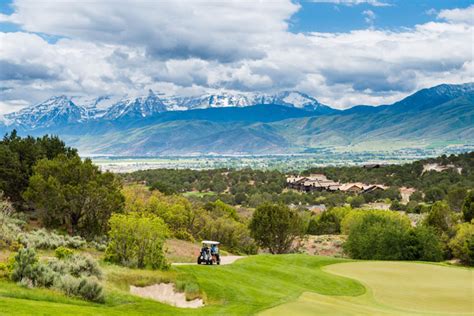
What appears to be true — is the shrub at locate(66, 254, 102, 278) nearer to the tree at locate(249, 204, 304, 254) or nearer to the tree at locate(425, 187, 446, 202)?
the tree at locate(249, 204, 304, 254)

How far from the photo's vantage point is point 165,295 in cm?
2502

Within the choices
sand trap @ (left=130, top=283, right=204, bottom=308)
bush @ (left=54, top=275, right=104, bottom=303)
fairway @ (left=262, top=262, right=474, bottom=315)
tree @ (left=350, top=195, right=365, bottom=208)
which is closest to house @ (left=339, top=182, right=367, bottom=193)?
tree @ (left=350, top=195, right=365, bottom=208)

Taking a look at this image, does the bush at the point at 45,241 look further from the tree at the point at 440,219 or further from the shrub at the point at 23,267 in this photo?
the tree at the point at 440,219

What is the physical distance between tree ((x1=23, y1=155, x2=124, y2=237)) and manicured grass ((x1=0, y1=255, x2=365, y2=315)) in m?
14.1

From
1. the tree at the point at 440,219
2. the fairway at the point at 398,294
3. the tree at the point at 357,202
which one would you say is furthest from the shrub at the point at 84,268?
the tree at the point at 357,202

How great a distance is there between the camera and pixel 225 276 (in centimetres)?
2934

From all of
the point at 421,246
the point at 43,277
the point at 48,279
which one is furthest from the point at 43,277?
the point at 421,246

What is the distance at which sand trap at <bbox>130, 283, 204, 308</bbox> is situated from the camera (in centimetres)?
2451

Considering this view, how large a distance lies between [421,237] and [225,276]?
107 ft

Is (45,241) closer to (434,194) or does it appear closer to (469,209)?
(469,209)

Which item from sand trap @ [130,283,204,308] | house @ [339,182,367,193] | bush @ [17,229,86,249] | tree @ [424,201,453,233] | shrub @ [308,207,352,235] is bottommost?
shrub @ [308,207,352,235]

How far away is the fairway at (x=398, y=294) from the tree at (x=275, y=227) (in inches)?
787

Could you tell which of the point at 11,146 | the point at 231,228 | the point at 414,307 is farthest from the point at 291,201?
the point at 414,307

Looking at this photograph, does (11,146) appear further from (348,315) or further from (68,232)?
(348,315)
